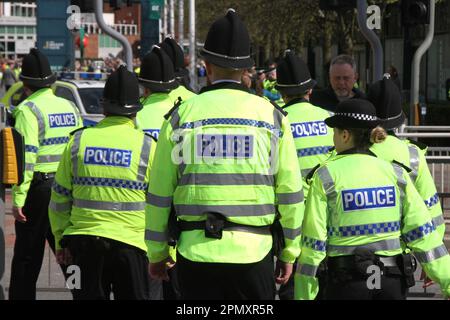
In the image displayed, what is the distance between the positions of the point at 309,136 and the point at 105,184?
6.58 ft

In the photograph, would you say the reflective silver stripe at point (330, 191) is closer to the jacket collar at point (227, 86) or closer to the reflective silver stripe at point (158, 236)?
the jacket collar at point (227, 86)

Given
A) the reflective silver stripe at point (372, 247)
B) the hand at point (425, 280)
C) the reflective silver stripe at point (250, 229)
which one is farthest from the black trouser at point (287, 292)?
the reflective silver stripe at point (250, 229)

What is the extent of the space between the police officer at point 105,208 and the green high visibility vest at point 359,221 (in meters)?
1.51

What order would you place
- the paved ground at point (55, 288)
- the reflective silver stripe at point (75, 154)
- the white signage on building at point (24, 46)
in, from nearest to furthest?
the reflective silver stripe at point (75, 154) < the paved ground at point (55, 288) < the white signage on building at point (24, 46)

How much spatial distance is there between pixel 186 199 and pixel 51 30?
35847 mm

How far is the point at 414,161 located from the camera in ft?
22.6

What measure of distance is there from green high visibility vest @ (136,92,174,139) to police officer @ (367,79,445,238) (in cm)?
236

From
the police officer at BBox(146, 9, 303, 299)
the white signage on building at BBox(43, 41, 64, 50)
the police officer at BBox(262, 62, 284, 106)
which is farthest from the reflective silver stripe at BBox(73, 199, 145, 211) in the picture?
the white signage on building at BBox(43, 41, 64, 50)

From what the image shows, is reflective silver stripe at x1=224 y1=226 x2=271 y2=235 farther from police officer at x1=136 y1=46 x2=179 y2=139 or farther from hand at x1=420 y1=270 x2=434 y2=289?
police officer at x1=136 y1=46 x2=179 y2=139

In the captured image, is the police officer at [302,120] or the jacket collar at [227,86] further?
the police officer at [302,120]

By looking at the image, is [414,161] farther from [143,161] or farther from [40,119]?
[40,119]

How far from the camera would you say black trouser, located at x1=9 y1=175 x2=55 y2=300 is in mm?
9070

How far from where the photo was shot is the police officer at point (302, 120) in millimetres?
8609
